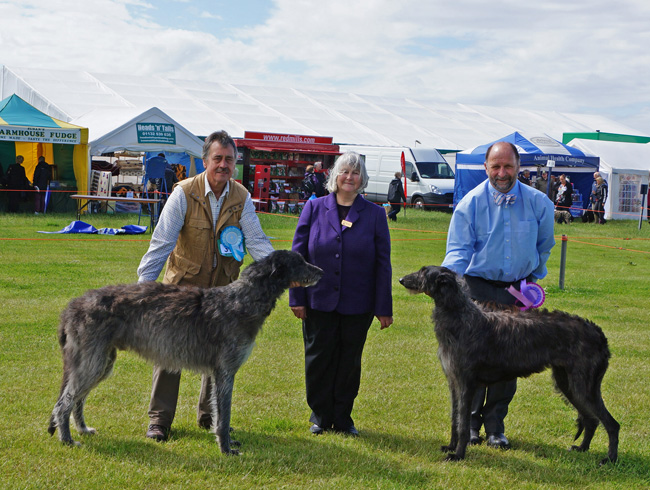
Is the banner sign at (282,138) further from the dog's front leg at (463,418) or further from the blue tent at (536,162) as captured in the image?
the dog's front leg at (463,418)

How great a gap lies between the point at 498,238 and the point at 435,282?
0.71 metres

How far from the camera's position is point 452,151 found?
1421 inches

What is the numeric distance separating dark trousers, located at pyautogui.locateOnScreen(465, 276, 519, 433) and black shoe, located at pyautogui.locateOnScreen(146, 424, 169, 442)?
2.30 metres

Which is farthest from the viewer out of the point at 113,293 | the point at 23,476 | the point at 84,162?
the point at 84,162

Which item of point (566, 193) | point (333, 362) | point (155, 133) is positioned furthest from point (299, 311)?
point (566, 193)

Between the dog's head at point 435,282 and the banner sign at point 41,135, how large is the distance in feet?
62.1

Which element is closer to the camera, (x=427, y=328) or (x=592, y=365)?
(x=592, y=365)

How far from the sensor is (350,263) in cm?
512

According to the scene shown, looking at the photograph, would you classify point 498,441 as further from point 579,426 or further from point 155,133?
point 155,133

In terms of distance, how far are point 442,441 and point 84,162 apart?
19545 millimetres

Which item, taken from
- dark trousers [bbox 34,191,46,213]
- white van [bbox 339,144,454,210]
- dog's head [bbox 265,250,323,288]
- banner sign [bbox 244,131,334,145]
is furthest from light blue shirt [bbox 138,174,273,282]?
white van [bbox 339,144,454,210]

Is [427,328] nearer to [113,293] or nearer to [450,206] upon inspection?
[113,293]

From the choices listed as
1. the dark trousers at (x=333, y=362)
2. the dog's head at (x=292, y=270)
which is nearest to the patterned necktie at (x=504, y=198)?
the dark trousers at (x=333, y=362)

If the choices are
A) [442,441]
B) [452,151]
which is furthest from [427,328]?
[452,151]
